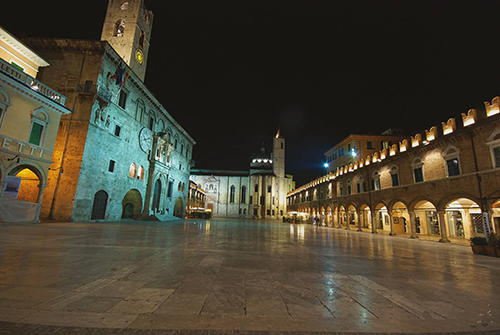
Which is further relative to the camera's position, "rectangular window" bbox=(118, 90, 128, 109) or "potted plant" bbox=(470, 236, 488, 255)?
"rectangular window" bbox=(118, 90, 128, 109)

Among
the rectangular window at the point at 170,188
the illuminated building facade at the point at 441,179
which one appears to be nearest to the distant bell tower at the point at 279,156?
the rectangular window at the point at 170,188

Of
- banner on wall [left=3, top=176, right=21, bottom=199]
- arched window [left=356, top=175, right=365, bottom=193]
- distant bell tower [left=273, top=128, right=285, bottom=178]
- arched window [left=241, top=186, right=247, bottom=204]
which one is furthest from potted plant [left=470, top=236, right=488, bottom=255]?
arched window [left=241, top=186, right=247, bottom=204]

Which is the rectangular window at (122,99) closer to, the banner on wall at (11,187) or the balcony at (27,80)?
the balcony at (27,80)

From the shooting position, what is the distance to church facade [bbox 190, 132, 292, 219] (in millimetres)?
68000

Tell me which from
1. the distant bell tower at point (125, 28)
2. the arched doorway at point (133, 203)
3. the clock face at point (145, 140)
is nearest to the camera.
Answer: the clock face at point (145, 140)

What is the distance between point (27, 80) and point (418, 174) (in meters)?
30.2

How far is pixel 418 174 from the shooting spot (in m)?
18.5

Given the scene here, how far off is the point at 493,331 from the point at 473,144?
16.7 metres

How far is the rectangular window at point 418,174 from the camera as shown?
18.1m

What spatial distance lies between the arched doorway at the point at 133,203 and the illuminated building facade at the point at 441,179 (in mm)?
27166

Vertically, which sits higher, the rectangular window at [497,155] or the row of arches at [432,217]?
the rectangular window at [497,155]

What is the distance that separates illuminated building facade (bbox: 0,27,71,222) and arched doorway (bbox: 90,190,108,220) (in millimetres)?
4326

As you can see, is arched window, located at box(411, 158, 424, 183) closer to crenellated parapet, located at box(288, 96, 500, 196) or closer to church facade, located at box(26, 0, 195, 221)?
crenellated parapet, located at box(288, 96, 500, 196)

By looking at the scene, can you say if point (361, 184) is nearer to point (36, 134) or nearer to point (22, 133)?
point (36, 134)
